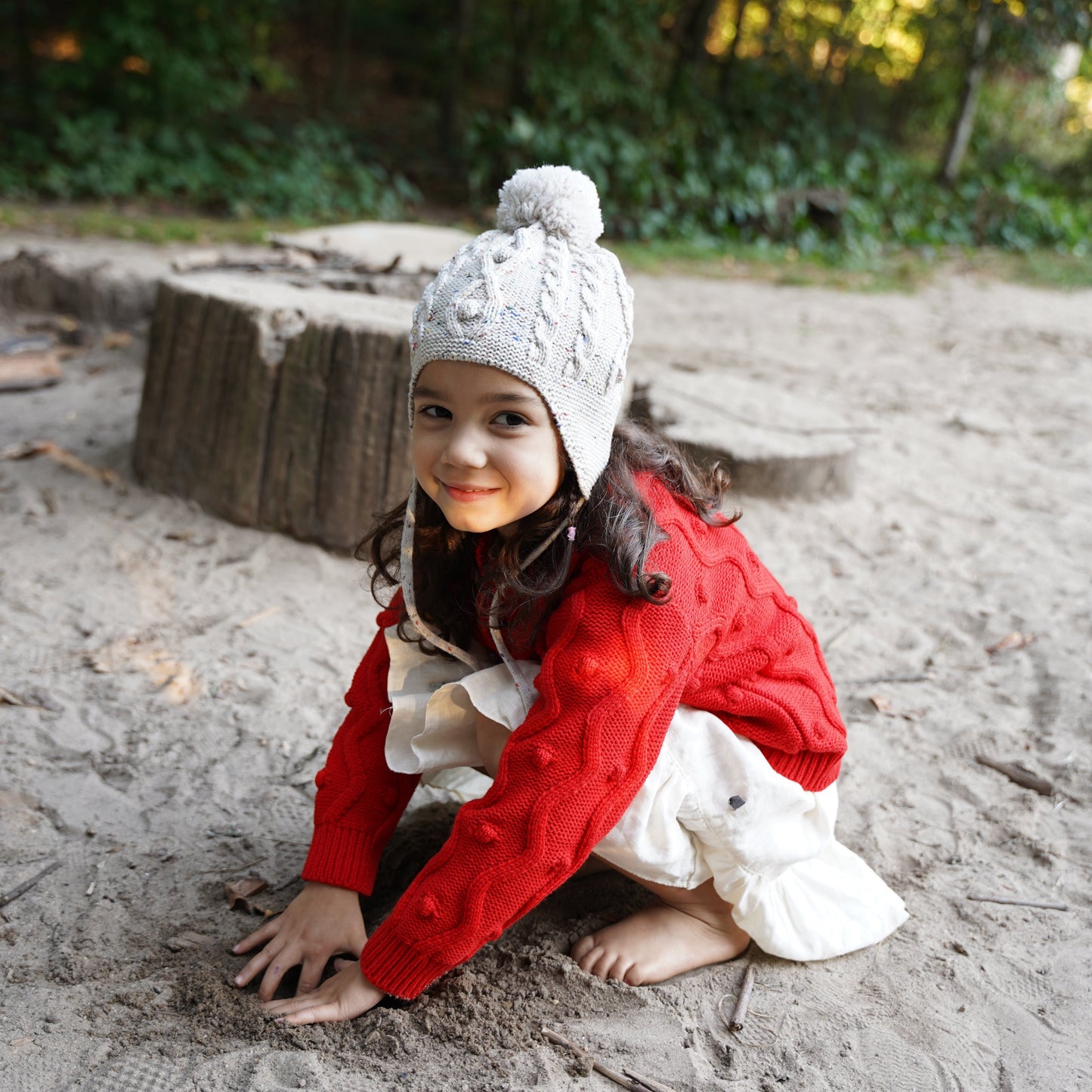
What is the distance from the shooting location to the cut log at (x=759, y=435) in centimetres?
357

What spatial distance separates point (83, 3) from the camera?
9.05 meters

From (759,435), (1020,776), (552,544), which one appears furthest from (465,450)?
(759,435)

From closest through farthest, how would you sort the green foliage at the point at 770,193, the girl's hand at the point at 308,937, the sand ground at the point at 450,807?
the sand ground at the point at 450,807 → the girl's hand at the point at 308,937 → the green foliage at the point at 770,193

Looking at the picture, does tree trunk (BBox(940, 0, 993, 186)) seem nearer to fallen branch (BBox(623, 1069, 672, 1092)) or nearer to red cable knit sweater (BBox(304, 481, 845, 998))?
red cable knit sweater (BBox(304, 481, 845, 998))

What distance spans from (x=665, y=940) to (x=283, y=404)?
1.97 m

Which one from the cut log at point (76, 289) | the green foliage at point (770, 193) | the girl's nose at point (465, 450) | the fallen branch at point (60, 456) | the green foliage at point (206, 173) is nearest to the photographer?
the girl's nose at point (465, 450)

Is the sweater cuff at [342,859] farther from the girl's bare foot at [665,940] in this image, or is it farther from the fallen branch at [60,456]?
the fallen branch at [60,456]

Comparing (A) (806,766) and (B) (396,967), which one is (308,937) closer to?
(B) (396,967)

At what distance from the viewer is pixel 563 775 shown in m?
1.43

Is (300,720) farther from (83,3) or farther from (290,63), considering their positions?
(290,63)

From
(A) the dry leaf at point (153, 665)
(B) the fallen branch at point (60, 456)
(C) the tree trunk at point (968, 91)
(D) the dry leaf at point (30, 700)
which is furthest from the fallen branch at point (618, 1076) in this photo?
(C) the tree trunk at point (968, 91)

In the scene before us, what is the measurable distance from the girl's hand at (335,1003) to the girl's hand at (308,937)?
0.04 meters

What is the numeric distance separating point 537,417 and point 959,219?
10.6 metres

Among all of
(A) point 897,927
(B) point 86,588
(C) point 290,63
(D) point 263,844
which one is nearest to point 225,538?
(B) point 86,588
